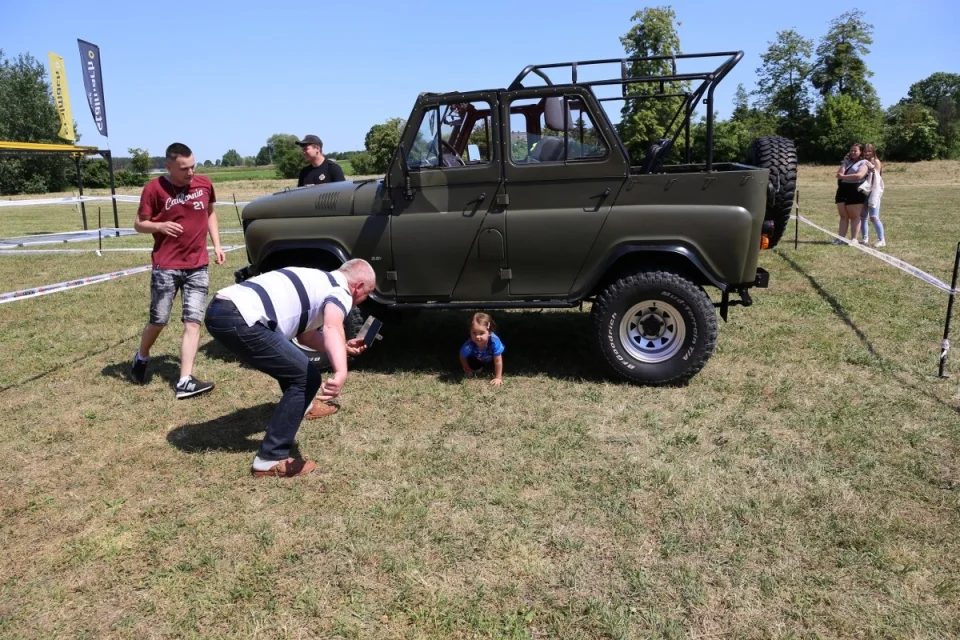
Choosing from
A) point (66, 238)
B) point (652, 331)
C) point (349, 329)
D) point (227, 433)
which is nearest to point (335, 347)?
point (227, 433)

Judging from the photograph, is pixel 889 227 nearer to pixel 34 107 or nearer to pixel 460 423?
pixel 460 423

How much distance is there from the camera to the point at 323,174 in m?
6.71

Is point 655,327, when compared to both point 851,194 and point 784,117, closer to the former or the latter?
point 851,194

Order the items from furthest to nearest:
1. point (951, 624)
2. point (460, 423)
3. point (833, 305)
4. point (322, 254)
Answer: point (833, 305), point (322, 254), point (460, 423), point (951, 624)

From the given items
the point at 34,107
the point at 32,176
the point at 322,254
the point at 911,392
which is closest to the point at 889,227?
the point at 911,392

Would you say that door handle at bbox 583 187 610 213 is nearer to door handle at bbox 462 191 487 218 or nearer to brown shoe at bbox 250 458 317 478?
door handle at bbox 462 191 487 218

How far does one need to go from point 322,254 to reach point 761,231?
134 inches

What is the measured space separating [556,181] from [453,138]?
0.90 metres

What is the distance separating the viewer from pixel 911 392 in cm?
473

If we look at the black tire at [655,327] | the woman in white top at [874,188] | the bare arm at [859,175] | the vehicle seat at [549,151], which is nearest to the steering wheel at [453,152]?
the vehicle seat at [549,151]

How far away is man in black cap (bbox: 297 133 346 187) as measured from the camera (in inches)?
264

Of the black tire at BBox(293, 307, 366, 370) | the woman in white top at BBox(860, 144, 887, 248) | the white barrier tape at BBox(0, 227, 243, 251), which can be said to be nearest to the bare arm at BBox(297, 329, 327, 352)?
the black tire at BBox(293, 307, 366, 370)

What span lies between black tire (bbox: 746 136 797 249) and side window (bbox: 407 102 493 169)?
2.23m

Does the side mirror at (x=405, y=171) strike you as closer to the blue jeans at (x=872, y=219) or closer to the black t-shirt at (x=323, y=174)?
the black t-shirt at (x=323, y=174)
